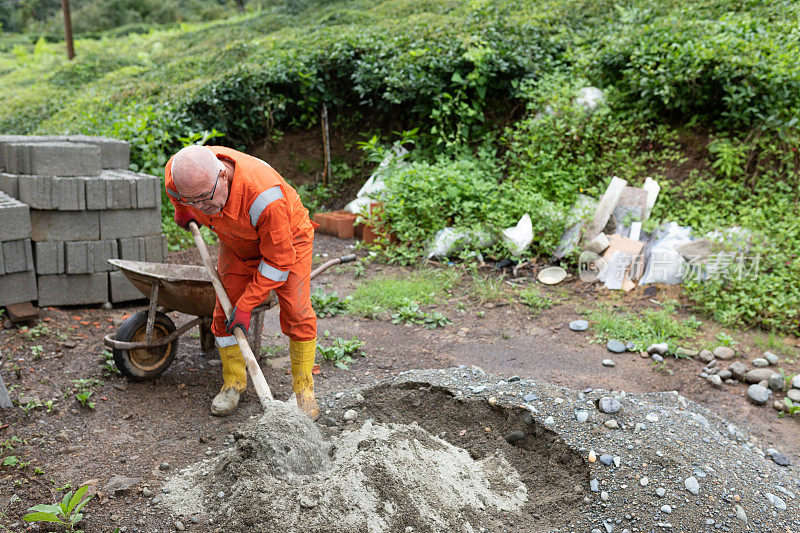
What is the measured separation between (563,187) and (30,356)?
517cm

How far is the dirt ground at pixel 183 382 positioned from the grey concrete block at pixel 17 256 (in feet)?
1.33

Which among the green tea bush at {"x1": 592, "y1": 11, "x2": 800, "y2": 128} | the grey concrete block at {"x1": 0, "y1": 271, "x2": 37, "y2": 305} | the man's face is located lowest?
the grey concrete block at {"x1": 0, "y1": 271, "x2": 37, "y2": 305}

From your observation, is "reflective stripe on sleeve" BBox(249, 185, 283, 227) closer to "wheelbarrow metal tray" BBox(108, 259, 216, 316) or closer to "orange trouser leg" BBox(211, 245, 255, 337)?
"orange trouser leg" BBox(211, 245, 255, 337)

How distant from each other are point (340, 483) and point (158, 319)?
1.85m

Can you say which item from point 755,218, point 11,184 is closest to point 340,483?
point 11,184

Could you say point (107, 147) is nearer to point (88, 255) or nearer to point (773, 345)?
point (88, 255)

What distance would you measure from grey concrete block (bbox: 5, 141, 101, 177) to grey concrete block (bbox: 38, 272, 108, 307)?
82cm

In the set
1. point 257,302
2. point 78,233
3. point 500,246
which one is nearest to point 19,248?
point 78,233

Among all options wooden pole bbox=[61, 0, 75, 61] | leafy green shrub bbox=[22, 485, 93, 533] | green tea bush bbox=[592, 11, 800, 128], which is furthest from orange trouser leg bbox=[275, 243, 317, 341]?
wooden pole bbox=[61, 0, 75, 61]

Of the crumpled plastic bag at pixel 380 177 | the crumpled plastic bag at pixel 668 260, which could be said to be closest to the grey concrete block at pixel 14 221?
the crumpled plastic bag at pixel 380 177

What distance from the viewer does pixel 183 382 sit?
12.3ft

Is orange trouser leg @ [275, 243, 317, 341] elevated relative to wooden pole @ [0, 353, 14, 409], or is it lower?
elevated

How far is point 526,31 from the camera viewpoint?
7.75m

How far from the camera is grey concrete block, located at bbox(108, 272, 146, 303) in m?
4.76
